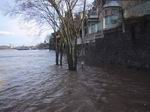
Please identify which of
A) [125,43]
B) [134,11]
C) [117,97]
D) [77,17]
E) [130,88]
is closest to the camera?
[117,97]

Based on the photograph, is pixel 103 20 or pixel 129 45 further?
pixel 103 20

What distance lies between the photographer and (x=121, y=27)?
914 inches

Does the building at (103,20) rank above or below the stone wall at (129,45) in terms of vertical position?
above

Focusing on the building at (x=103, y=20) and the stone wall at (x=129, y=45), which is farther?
the building at (x=103, y=20)

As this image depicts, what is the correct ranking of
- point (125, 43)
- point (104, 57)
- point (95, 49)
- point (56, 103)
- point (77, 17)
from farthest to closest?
point (95, 49) < point (104, 57) < point (77, 17) < point (125, 43) < point (56, 103)

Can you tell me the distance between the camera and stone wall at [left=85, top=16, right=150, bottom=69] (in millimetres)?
19328

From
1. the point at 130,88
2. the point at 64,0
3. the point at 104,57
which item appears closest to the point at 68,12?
the point at 64,0

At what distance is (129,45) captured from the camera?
2203 cm

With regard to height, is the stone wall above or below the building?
below

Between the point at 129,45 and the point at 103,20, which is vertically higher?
the point at 103,20

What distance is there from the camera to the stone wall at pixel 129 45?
19.3m

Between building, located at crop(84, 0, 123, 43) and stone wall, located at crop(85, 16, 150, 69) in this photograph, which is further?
building, located at crop(84, 0, 123, 43)

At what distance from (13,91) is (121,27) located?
12.7m

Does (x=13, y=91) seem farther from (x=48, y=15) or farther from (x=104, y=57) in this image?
(x=104, y=57)
